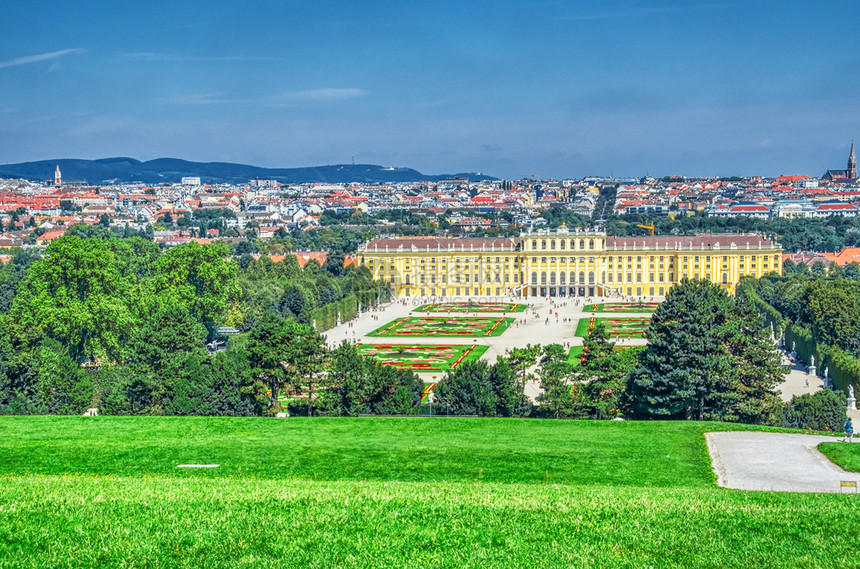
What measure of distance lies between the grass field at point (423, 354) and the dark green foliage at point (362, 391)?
52.1 feet

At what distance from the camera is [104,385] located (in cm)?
3675

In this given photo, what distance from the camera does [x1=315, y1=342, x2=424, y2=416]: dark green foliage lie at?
100 feet

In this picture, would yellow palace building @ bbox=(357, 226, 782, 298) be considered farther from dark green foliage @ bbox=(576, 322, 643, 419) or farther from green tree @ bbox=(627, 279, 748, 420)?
green tree @ bbox=(627, 279, 748, 420)

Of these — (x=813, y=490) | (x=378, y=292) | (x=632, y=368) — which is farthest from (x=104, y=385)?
(x=378, y=292)

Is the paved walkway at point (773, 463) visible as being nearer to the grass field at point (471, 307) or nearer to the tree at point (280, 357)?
the tree at point (280, 357)

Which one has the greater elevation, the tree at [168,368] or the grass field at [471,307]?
the tree at [168,368]

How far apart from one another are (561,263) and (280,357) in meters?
65.5

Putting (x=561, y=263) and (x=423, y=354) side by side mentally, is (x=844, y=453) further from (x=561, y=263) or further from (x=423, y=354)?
(x=561, y=263)

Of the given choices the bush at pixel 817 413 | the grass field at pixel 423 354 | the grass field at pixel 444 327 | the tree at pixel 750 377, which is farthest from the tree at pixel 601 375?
the grass field at pixel 444 327

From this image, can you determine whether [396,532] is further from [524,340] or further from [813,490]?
[524,340]

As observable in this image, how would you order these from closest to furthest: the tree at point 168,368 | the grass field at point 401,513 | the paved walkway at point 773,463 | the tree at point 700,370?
the grass field at point 401,513 < the paved walkway at point 773,463 < the tree at point 700,370 < the tree at point 168,368

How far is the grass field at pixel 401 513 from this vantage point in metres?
11.1

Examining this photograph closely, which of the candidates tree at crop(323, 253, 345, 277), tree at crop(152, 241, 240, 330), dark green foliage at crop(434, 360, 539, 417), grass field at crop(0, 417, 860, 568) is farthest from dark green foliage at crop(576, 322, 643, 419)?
tree at crop(323, 253, 345, 277)

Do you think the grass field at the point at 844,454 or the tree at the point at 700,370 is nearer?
the grass field at the point at 844,454
